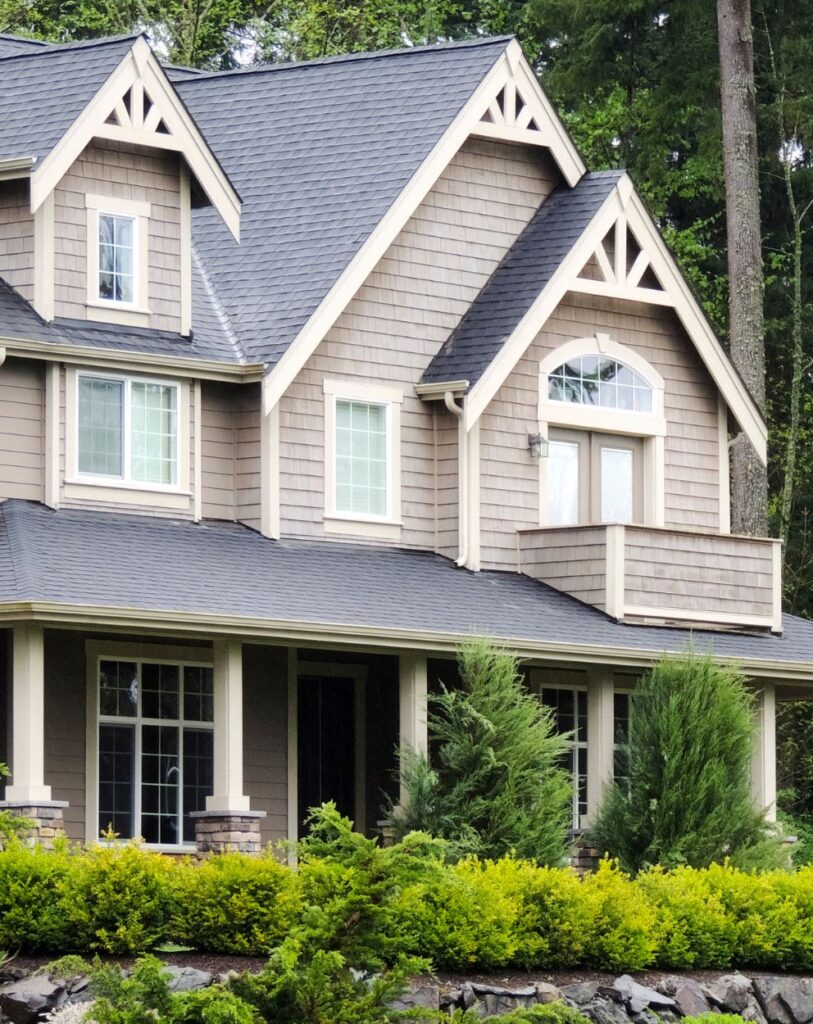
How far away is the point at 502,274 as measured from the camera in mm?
29688

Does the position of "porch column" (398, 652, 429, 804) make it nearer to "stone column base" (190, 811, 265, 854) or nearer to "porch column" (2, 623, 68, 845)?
"stone column base" (190, 811, 265, 854)

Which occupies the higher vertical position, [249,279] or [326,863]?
[249,279]

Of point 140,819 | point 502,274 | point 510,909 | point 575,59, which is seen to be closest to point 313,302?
point 502,274

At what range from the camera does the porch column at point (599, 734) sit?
27.0 metres

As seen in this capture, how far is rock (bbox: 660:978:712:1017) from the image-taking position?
22.0 meters

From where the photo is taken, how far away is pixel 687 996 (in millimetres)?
22156

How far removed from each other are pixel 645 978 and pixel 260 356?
Answer: 27.5 feet

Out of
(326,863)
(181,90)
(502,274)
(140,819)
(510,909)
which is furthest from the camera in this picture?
(181,90)

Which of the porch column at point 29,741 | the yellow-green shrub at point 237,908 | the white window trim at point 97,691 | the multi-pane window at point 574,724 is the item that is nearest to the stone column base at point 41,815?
the porch column at point 29,741

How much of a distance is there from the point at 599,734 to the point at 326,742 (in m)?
2.96

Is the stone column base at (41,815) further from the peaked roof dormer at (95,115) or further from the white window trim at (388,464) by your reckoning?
the peaked roof dormer at (95,115)

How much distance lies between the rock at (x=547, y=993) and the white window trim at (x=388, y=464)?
312 inches

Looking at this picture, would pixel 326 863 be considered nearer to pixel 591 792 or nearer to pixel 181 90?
pixel 591 792

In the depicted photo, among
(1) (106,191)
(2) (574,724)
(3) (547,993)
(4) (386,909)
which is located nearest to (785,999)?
(3) (547,993)
